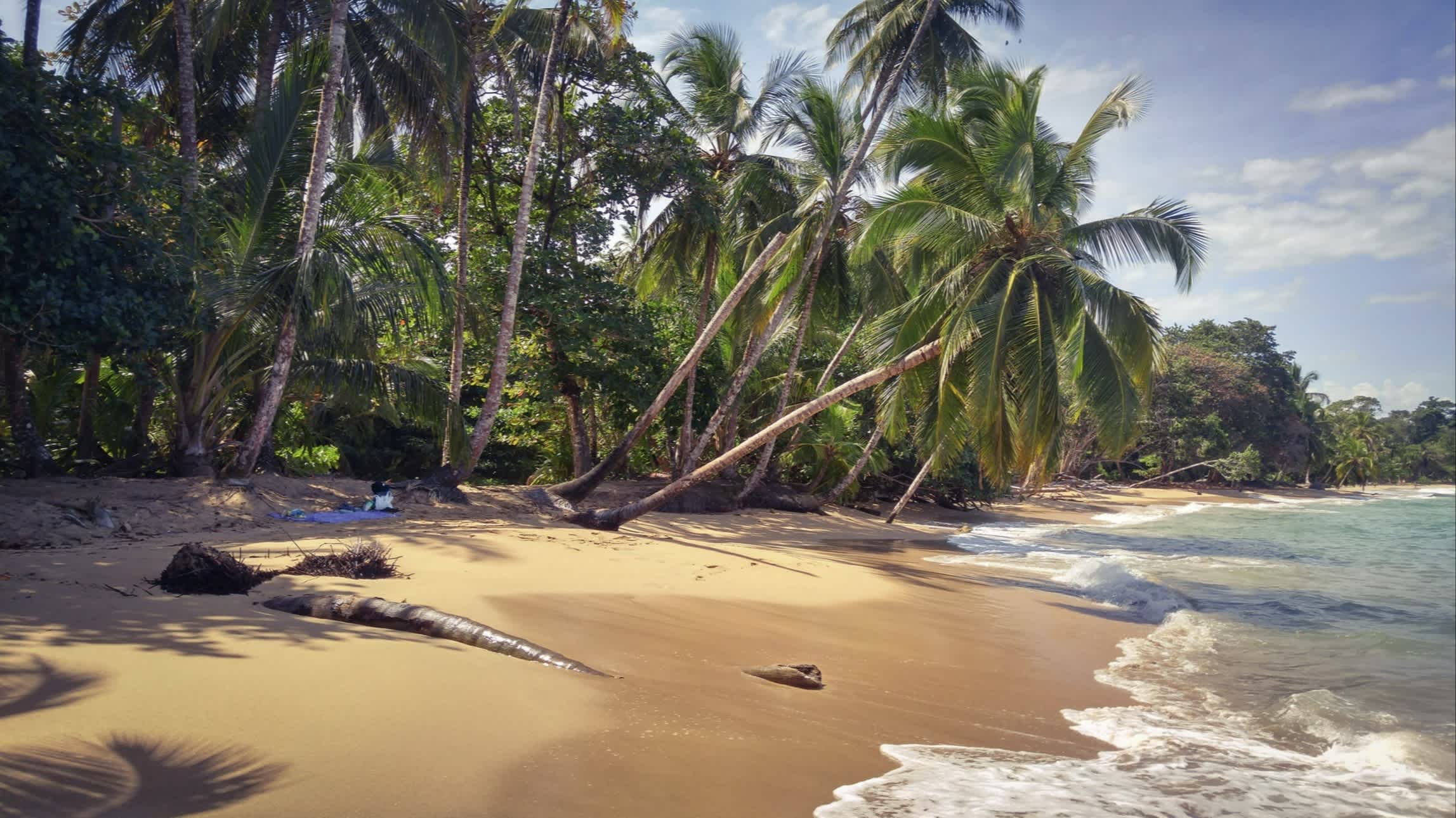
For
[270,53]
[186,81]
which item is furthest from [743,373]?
[186,81]

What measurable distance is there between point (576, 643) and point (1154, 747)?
3672 millimetres

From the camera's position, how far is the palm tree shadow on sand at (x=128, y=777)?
2.74 m

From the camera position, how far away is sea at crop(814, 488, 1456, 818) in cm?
427

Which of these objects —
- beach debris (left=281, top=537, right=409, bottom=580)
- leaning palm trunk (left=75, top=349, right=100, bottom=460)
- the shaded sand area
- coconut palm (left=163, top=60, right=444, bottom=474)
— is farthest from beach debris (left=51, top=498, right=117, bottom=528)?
leaning palm trunk (left=75, top=349, right=100, bottom=460)

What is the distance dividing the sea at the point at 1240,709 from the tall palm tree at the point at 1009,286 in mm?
2555

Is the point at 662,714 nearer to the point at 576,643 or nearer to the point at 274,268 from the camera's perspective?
the point at 576,643

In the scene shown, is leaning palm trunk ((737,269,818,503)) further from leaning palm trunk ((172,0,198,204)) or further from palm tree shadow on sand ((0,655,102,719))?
palm tree shadow on sand ((0,655,102,719))

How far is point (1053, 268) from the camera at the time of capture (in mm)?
11828

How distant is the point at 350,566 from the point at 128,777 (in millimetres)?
3673

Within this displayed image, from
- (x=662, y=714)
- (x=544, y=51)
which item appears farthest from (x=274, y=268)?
(x=662, y=714)

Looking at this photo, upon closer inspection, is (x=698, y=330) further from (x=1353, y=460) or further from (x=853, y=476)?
(x=1353, y=460)

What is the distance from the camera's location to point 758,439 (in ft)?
42.0

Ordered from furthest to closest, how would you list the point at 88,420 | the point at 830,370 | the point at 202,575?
the point at 830,370
the point at 88,420
the point at 202,575

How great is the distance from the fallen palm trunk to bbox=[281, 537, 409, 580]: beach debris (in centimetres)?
94
